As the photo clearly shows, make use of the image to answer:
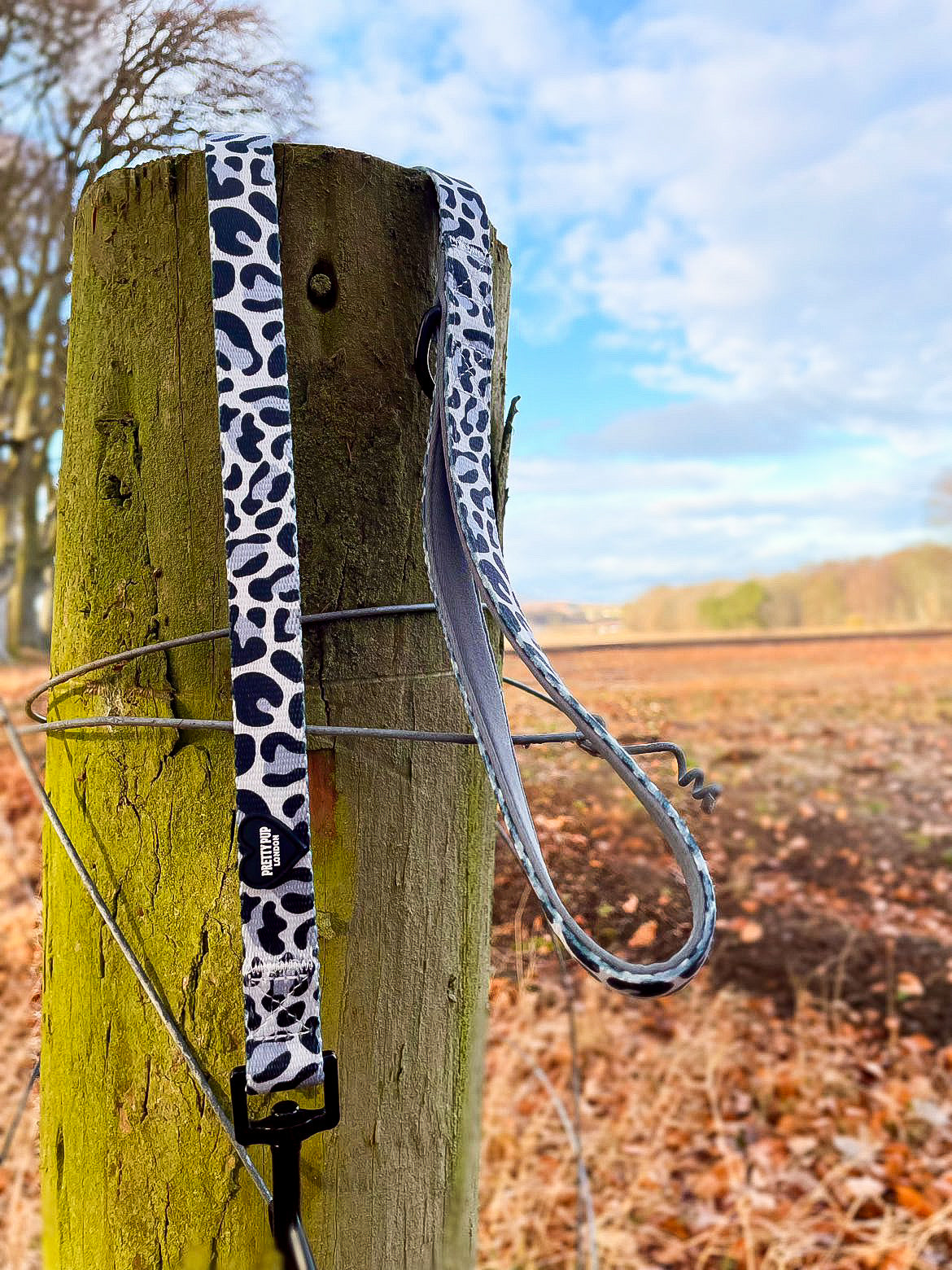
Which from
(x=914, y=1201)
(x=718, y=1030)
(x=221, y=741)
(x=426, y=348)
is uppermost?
(x=426, y=348)

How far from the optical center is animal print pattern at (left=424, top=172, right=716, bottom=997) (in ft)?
2.61

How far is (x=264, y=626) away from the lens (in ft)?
2.79

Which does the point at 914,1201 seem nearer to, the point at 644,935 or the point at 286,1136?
the point at 644,935

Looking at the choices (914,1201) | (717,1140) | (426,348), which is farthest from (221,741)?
(914,1201)

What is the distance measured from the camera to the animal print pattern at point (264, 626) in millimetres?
833

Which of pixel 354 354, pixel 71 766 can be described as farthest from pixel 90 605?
pixel 354 354

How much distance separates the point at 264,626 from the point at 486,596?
24 centimetres

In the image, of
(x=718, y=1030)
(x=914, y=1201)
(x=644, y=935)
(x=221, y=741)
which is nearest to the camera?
(x=221, y=741)

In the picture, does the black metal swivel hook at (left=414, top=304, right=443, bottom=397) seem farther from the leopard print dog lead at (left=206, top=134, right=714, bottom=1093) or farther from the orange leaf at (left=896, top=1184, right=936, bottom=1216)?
the orange leaf at (left=896, top=1184, right=936, bottom=1216)

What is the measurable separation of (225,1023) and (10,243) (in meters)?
3.78

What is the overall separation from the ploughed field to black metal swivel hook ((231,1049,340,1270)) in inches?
A: 23.7

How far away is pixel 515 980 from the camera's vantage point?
3936mm

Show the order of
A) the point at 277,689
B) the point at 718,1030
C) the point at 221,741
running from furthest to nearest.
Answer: the point at 718,1030 < the point at 221,741 < the point at 277,689

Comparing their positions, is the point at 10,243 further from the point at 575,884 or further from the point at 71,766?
the point at 575,884
